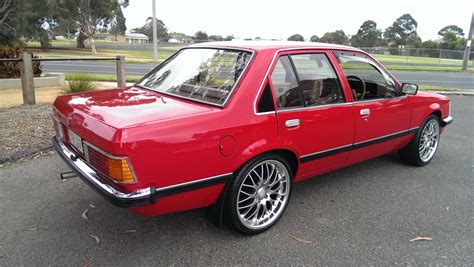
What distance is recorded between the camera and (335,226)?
3.22 metres

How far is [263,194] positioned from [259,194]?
50 mm

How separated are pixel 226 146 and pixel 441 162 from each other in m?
3.79

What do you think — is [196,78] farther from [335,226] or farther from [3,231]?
[3,231]

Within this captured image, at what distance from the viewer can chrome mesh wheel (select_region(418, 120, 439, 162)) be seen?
15.8 ft

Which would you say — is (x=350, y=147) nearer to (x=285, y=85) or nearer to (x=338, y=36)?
(x=285, y=85)

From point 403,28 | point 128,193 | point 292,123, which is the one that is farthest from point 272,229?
point 403,28

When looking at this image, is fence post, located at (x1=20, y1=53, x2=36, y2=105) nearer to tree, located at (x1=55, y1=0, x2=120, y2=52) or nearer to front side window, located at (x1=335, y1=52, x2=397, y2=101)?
front side window, located at (x1=335, y1=52, x2=397, y2=101)

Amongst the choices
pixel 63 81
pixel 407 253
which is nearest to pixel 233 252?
pixel 407 253

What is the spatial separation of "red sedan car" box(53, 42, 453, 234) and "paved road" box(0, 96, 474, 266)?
312 mm

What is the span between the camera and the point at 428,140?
490 cm

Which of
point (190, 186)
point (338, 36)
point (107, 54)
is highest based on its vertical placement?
point (338, 36)

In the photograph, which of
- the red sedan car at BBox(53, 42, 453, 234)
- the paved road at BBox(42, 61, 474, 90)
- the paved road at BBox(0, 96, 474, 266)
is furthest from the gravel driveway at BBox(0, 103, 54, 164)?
the paved road at BBox(42, 61, 474, 90)

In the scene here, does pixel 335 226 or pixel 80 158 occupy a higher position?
pixel 80 158

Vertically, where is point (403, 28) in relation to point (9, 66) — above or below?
above
